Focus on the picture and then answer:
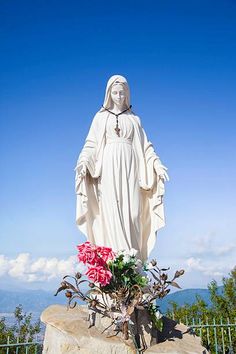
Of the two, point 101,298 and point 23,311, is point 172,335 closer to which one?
point 101,298

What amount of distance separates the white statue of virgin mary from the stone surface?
1.31m

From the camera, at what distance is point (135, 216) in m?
6.05

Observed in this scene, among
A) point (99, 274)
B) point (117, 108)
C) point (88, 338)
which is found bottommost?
point (88, 338)

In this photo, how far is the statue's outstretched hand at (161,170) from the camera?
6273 millimetres

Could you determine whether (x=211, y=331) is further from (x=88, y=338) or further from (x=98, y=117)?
(x=98, y=117)

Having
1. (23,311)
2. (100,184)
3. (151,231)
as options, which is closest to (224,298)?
(23,311)

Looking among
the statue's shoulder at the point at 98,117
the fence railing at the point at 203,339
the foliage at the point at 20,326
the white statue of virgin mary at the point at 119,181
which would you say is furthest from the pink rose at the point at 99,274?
the foliage at the point at 20,326

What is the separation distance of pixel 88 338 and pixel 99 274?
729mm

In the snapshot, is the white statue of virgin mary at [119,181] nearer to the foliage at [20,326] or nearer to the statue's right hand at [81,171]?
the statue's right hand at [81,171]

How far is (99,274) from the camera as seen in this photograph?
4.36 m

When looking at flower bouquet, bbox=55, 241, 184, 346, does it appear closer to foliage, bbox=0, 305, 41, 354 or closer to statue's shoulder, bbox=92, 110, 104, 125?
statue's shoulder, bbox=92, 110, 104, 125

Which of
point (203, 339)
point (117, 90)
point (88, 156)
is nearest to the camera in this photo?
point (88, 156)

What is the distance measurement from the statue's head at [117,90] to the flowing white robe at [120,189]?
302 mm

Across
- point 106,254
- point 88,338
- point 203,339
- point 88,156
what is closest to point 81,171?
point 88,156
